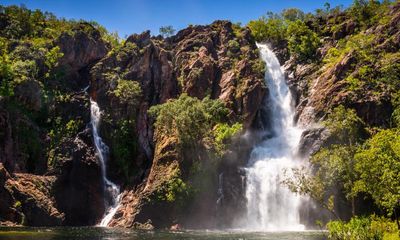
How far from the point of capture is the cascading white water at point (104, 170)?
215 feet

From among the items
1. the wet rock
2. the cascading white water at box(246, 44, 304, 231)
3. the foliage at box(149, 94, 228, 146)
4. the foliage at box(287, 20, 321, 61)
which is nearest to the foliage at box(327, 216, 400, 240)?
the cascading white water at box(246, 44, 304, 231)

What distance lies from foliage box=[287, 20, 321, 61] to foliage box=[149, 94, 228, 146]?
90.8ft

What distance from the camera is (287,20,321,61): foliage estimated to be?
8956 cm

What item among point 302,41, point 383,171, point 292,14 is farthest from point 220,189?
point 292,14

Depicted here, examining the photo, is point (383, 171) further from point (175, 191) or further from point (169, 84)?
point (169, 84)

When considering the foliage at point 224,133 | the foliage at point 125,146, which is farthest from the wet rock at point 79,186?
the foliage at point 224,133

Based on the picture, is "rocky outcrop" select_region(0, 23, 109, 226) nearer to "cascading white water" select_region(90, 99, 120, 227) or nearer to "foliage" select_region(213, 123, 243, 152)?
"cascading white water" select_region(90, 99, 120, 227)

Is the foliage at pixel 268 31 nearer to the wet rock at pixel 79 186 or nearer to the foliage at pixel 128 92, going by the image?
the foliage at pixel 128 92

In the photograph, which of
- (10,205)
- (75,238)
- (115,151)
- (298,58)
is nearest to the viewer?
(75,238)

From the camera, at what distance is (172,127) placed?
67.6m

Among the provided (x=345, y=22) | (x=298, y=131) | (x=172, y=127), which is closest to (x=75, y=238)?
(x=172, y=127)

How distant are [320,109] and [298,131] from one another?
504 centimetres

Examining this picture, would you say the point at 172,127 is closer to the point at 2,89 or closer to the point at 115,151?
the point at 115,151

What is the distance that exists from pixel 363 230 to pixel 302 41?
65.8m
